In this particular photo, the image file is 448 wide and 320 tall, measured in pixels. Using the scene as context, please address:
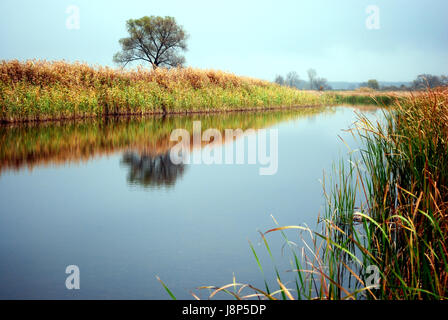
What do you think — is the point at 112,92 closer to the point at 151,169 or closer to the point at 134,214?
the point at 151,169

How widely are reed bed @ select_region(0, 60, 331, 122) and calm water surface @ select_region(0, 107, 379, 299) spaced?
441 cm

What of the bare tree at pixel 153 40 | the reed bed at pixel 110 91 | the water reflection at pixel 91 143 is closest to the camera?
the water reflection at pixel 91 143

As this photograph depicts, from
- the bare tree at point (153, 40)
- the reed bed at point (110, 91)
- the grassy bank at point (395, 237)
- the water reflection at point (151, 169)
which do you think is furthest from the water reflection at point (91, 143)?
the bare tree at point (153, 40)

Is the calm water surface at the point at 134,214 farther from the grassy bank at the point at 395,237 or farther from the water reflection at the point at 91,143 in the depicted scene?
the grassy bank at the point at 395,237

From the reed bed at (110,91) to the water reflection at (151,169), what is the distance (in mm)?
6759

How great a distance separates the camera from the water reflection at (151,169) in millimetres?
7770

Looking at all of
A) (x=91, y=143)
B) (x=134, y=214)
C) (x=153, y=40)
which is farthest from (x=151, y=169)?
(x=153, y=40)

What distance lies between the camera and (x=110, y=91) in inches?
742

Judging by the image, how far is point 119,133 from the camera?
13.7 metres

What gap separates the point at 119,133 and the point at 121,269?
33.7ft

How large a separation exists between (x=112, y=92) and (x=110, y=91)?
9 cm

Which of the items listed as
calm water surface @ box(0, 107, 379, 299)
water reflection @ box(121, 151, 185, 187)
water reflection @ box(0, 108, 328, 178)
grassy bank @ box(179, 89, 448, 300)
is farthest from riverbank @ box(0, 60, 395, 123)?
grassy bank @ box(179, 89, 448, 300)

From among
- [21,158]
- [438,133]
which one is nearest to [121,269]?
[438,133]
